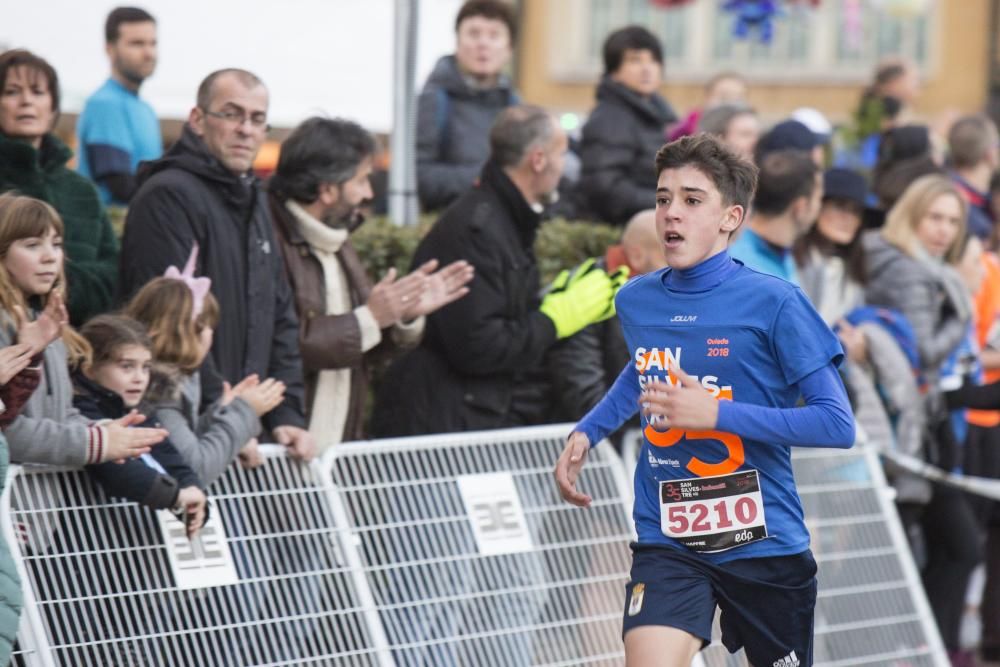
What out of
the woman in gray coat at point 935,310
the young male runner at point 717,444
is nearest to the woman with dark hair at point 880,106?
the woman in gray coat at point 935,310

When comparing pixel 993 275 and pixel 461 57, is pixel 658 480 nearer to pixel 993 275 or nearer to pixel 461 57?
pixel 461 57

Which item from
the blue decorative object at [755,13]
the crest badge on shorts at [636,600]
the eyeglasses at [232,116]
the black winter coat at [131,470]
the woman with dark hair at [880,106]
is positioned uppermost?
the blue decorative object at [755,13]

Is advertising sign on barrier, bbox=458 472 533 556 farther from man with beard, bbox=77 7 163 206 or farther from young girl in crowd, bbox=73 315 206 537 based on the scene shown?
man with beard, bbox=77 7 163 206

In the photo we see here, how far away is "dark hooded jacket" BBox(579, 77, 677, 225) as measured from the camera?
9.30 m

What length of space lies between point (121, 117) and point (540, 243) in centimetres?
202

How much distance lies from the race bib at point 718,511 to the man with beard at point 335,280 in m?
1.94

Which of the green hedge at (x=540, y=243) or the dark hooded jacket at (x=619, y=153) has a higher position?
the dark hooded jacket at (x=619, y=153)

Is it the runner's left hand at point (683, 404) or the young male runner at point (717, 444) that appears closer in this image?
the runner's left hand at point (683, 404)

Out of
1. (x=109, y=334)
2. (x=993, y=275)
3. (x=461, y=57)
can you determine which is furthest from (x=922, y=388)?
(x=109, y=334)

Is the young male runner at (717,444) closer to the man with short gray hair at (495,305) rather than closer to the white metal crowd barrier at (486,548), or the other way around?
the white metal crowd barrier at (486,548)

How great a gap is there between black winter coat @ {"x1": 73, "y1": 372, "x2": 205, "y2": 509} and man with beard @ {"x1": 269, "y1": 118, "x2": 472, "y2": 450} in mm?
1096

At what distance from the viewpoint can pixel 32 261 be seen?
5992 mm

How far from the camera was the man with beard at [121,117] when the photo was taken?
26.8 feet

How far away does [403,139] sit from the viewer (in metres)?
8.78
